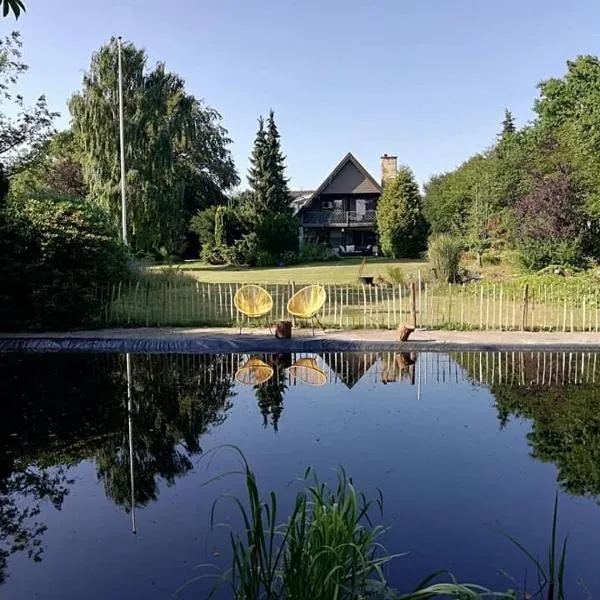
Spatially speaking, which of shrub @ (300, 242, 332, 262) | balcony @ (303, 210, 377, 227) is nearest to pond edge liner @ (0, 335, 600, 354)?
shrub @ (300, 242, 332, 262)

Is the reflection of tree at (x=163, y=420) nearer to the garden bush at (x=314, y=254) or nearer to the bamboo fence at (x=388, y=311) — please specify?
the bamboo fence at (x=388, y=311)

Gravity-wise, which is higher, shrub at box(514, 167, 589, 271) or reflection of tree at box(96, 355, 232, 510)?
shrub at box(514, 167, 589, 271)

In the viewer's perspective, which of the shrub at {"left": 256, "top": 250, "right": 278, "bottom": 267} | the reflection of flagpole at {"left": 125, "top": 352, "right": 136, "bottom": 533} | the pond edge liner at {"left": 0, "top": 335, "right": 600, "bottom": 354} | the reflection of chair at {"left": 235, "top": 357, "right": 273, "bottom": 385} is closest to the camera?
the reflection of flagpole at {"left": 125, "top": 352, "right": 136, "bottom": 533}

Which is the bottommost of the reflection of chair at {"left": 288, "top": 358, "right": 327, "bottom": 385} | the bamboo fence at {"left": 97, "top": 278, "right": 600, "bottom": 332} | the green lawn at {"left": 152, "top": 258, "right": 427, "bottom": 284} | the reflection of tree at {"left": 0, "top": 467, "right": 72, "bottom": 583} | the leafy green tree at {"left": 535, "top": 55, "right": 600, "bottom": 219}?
the reflection of tree at {"left": 0, "top": 467, "right": 72, "bottom": 583}

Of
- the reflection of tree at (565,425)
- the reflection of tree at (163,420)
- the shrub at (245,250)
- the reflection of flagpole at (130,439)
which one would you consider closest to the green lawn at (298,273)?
the shrub at (245,250)

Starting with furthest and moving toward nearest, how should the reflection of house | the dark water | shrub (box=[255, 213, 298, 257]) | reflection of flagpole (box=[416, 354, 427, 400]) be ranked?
shrub (box=[255, 213, 298, 257]) < the reflection of house < reflection of flagpole (box=[416, 354, 427, 400]) < the dark water

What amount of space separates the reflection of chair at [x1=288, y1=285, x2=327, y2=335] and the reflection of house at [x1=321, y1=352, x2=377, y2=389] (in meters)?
1.46

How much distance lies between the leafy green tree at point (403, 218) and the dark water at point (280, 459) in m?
23.7

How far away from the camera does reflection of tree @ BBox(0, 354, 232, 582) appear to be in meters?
5.03

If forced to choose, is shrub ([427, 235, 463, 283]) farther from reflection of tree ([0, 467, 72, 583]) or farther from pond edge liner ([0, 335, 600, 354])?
reflection of tree ([0, 467, 72, 583])

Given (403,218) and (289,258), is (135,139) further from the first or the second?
(403,218)

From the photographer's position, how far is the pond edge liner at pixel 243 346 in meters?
10.9

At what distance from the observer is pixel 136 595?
352 cm

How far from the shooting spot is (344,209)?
41219mm
